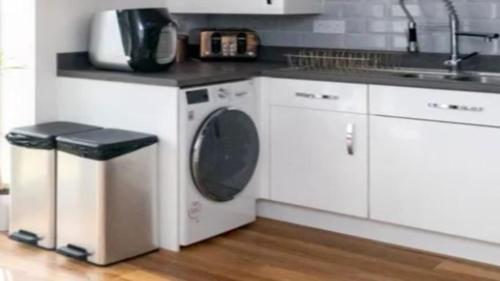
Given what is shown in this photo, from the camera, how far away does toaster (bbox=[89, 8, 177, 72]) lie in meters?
3.90

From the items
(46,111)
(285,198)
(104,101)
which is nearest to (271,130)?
(285,198)

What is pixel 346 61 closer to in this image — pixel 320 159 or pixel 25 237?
pixel 320 159

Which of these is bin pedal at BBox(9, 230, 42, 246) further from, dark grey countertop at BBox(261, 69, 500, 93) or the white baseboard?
dark grey countertop at BBox(261, 69, 500, 93)

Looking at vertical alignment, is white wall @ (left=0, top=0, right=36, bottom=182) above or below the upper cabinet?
below

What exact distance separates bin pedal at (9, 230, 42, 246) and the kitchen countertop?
2.94ft

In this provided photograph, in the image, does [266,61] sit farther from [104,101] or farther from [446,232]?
[446,232]

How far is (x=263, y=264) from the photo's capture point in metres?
3.60

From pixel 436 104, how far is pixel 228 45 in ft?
5.24

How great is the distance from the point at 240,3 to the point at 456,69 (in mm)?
1404

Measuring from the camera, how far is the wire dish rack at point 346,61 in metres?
4.32

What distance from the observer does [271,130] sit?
165 inches

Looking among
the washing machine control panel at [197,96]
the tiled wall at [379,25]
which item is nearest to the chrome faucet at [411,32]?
the tiled wall at [379,25]

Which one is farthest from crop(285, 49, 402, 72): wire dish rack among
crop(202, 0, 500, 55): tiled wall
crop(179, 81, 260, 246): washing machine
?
crop(179, 81, 260, 246): washing machine

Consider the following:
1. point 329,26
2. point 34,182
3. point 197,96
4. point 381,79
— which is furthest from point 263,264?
point 329,26
